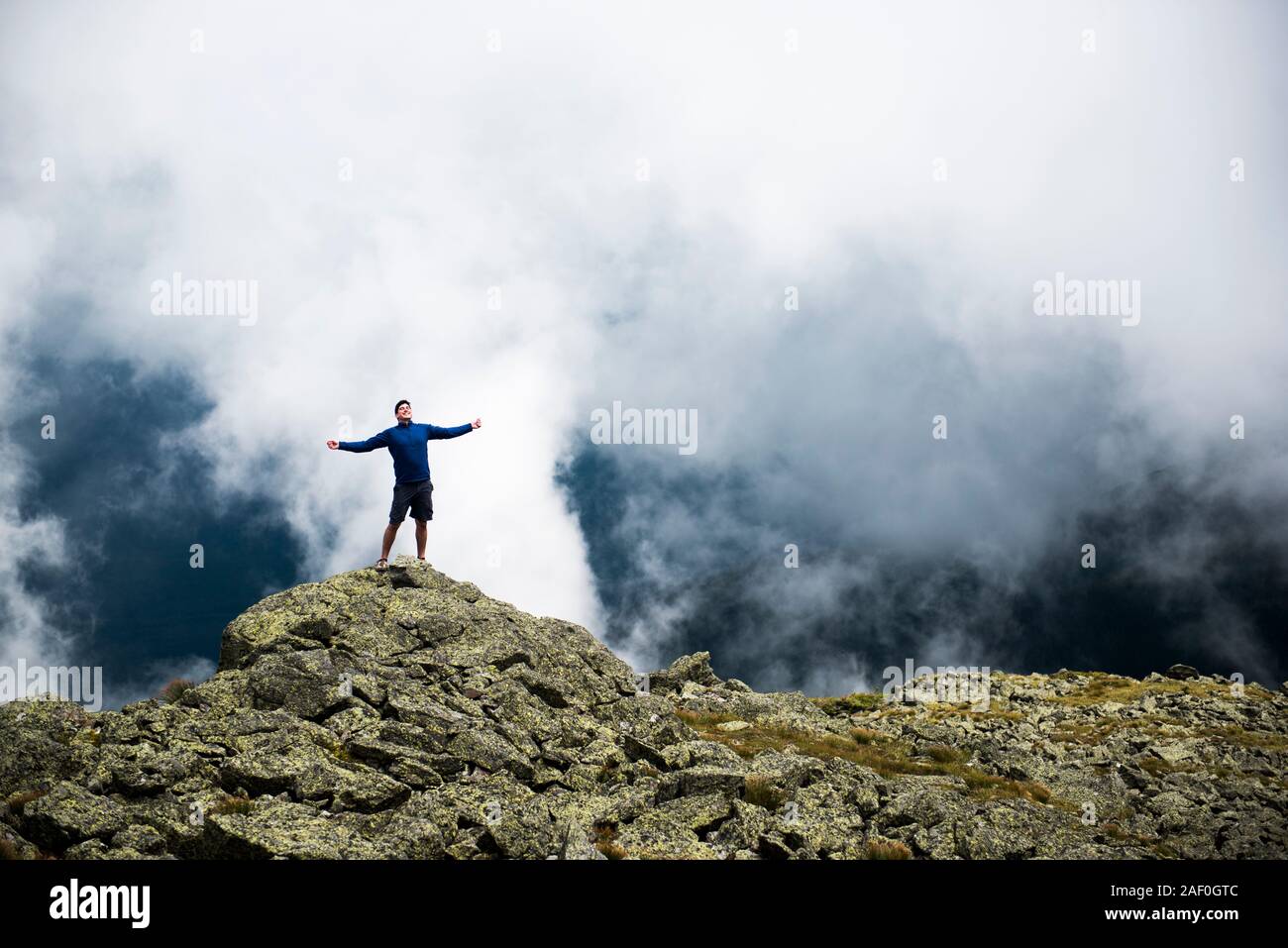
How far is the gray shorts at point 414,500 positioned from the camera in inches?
1037

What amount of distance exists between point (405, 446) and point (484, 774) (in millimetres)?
11367

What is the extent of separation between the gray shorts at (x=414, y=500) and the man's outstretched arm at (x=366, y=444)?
150cm

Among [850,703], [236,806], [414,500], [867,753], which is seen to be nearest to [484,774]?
[236,806]

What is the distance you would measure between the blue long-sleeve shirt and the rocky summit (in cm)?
408

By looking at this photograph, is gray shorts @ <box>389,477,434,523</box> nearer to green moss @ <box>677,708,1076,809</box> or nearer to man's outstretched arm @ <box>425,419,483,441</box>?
man's outstretched arm @ <box>425,419,483,441</box>

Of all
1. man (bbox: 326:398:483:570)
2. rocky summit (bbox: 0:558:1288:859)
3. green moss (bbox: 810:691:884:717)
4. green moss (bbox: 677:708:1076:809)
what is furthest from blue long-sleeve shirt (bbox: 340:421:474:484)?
green moss (bbox: 810:691:884:717)

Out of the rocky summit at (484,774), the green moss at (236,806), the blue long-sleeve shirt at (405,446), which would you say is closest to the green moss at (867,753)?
the rocky summit at (484,774)

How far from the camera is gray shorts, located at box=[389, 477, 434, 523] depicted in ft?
86.4

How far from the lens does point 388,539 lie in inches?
1079

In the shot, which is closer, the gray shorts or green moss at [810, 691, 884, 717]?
the gray shorts

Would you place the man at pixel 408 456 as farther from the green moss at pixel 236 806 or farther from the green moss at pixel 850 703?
the green moss at pixel 850 703

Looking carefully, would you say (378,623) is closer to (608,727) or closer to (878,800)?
(608,727)
